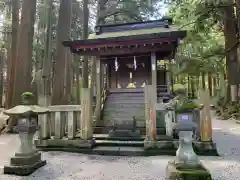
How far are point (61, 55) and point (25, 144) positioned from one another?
25.1ft

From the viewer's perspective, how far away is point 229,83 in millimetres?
14453

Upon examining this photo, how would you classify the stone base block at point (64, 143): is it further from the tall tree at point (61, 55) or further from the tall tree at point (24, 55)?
the tall tree at point (61, 55)

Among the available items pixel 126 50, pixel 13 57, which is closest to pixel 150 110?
pixel 126 50

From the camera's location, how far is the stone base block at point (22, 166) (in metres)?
4.28

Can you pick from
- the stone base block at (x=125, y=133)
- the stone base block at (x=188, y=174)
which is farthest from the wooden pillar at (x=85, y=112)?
the stone base block at (x=188, y=174)

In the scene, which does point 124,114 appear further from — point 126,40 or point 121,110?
point 126,40

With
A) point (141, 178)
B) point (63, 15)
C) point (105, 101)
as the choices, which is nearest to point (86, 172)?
point (141, 178)

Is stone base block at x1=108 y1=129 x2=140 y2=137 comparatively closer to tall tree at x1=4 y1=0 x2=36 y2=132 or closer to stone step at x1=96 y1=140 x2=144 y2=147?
stone step at x1=96 y1=140 x2=144 y2=147

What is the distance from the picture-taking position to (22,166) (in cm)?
431

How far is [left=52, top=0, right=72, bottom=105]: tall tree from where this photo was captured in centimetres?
1096

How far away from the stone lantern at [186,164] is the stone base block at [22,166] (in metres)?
2.86

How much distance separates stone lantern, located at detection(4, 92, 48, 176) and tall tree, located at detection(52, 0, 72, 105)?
6.39 meters

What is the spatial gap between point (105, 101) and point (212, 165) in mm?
5936

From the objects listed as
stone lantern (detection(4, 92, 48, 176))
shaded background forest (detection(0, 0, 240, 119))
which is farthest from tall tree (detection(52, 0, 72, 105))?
stone lantern (detection(4, 92, 48, 176))
